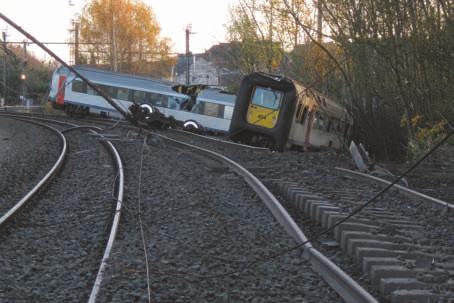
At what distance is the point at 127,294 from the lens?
16.4 ft

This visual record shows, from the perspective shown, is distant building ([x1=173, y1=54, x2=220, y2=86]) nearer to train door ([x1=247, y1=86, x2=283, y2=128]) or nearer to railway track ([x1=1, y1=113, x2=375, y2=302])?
train door ([x1=247, y1=86, x2=283, y2=128])

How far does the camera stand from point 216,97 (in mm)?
36906

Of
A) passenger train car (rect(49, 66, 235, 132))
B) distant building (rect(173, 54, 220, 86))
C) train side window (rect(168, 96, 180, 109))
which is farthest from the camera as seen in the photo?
distant building (rect(173, 54, 220, 86))

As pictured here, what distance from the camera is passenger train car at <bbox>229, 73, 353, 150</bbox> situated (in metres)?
21.0

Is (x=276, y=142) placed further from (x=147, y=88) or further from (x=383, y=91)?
(x=147, y=88)

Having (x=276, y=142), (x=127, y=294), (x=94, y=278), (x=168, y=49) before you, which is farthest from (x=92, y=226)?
(x=168, y=49)

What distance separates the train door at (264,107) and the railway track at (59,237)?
9286mm

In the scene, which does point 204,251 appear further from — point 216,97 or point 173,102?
point 173,102

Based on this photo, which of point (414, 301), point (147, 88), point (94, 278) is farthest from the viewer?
point (147, 88)

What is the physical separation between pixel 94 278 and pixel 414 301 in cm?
251

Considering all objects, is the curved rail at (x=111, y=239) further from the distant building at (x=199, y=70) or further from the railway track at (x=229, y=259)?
the distant building at (x=199, y=70)

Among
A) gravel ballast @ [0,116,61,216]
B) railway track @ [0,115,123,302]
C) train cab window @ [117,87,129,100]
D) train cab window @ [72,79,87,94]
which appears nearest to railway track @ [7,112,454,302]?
railway track @ [0,115,123,302]

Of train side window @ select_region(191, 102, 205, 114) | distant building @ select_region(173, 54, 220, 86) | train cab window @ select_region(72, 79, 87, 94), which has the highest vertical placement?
distant building @ select_region(173, 54, 220, 86)

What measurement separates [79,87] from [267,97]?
19072 millimetres
